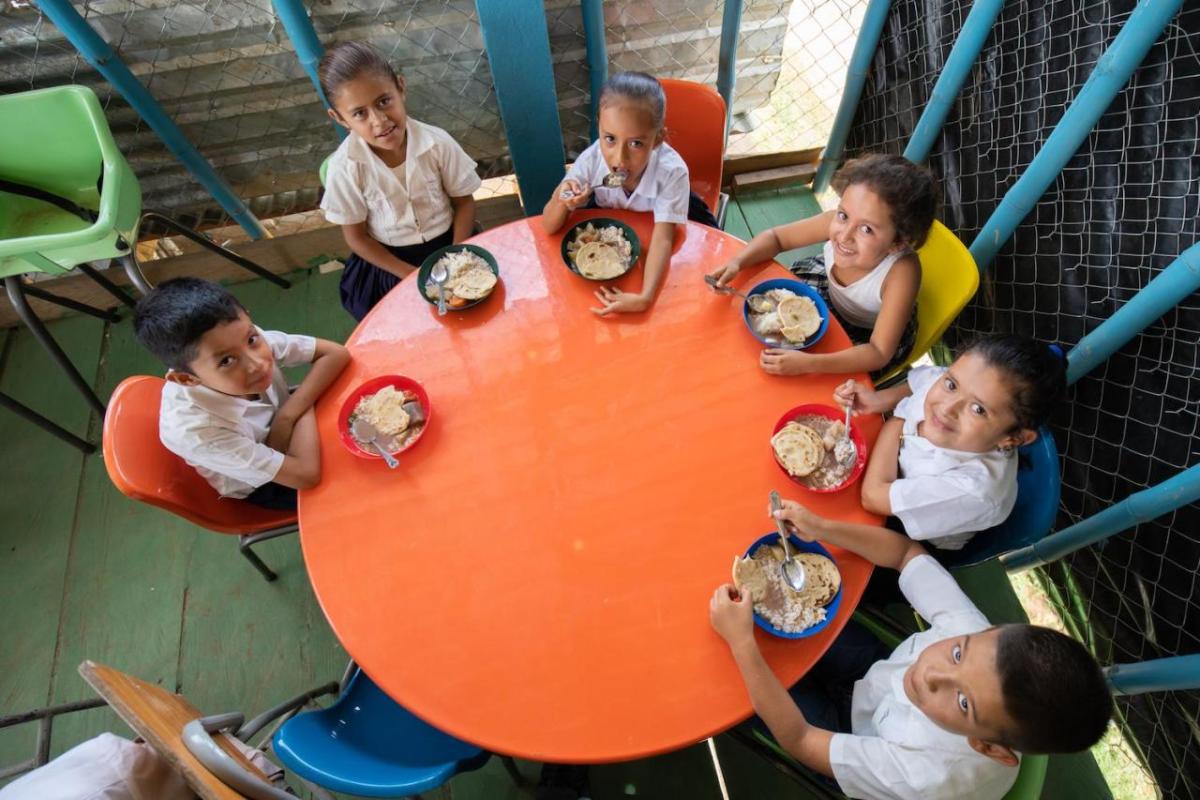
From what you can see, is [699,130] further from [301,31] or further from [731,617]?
[731,617]

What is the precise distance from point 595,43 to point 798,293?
1.62 m


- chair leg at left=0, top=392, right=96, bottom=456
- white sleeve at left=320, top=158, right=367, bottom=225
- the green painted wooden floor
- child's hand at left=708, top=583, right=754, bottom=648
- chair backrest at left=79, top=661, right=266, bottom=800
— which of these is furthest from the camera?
chair leg at left=0, top=392, right=96, bottom=456

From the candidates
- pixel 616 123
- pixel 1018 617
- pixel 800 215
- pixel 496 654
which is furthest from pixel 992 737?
pixel 800 215

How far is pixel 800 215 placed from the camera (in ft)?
11.2

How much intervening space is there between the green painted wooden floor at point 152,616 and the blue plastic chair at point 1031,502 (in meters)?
0.90

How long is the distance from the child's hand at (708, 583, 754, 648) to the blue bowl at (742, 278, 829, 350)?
72 cm

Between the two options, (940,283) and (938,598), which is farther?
(940,283)

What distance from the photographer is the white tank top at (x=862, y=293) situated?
6.18 feet

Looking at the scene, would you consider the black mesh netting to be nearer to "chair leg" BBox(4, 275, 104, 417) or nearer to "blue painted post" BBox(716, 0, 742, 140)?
"blue painted post" BBox(716, 0, 742, 140)

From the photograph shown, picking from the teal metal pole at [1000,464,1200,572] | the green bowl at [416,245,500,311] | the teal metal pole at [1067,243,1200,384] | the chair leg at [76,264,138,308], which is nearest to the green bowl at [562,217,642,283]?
the green bowl at [416,245,500,311]

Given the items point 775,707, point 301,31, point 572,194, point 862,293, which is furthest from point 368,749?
point 301,31

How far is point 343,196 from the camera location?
85.3 inches

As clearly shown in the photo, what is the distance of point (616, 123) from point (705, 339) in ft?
2.37

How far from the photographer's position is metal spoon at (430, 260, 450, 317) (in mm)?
1803
